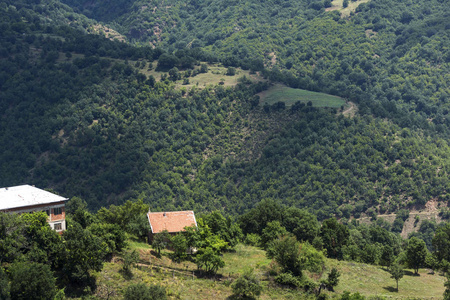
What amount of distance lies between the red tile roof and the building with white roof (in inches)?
684

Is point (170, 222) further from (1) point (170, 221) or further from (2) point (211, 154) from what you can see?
(2) point (211, 154)

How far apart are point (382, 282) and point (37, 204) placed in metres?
47.0

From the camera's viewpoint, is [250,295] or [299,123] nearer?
[250,295]

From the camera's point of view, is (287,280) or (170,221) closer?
(287,280)

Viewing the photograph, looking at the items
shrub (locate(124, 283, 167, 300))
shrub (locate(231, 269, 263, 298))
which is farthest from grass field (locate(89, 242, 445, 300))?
shrub (locate(124, 283, 167, 300))

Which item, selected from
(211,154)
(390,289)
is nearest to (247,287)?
(390,289)

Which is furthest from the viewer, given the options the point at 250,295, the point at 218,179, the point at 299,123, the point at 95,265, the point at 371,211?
the point at 299,123

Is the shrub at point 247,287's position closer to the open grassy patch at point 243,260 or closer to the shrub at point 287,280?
the shrub at point 287,280

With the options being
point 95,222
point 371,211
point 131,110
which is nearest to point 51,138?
point 131,110

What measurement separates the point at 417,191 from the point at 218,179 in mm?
50865

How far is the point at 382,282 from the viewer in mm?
91375

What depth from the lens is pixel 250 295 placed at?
77.1 metres

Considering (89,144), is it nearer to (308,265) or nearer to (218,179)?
(218,179)

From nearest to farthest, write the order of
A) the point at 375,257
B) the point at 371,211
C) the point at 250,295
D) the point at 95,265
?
1. the point at 95,265
2. the point at 250,295
3. the point at 375,257
4. the point at 371,211
